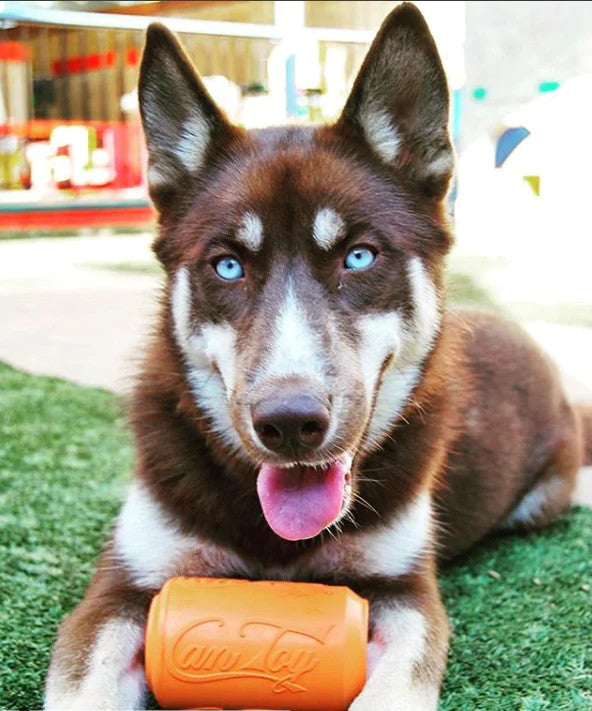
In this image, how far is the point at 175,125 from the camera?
240cm

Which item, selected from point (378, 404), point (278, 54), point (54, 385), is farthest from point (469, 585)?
point (278, 54)

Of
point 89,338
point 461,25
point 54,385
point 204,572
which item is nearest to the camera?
point 204,572

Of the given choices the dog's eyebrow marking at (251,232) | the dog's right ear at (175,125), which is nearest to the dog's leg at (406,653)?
the dog's eyebrow marking at (251,232)

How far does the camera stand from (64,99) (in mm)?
12453

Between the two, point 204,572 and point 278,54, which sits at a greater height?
point 278,54

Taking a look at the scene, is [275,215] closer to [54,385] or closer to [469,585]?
[469,585]

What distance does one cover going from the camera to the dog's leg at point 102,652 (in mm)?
1942

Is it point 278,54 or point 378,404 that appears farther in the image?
point 278,54

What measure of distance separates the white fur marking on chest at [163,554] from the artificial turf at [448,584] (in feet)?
0.94

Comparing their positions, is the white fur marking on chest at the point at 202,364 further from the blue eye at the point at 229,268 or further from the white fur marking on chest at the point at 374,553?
the white fur marking on chest at the point at 374,553

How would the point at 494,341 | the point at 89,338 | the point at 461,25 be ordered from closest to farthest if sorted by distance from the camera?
1. the point at 494,341
2. the point at 89,338
3. the point at 461,25

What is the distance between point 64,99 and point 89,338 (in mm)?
7418

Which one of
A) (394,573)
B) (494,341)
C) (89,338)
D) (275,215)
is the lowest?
(89,338)

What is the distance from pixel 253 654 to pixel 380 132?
1.23 metres
